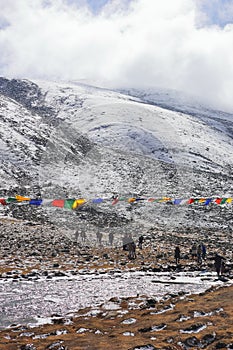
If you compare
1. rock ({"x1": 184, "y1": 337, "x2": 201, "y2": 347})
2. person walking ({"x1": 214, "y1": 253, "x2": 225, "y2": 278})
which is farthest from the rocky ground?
person walking ({"x1": 214, "y1": 253, "x2": 225, "y2": 278})

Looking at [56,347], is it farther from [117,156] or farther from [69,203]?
[117,156]

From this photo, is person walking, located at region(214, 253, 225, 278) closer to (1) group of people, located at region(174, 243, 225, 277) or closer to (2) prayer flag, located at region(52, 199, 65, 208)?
(1) group of people, located at region(174, 243, 225, 277)

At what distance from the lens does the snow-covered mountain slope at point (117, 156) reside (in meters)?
69.9

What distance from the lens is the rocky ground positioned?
10.1 m

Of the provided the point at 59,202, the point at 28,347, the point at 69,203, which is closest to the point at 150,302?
the point at 28,347

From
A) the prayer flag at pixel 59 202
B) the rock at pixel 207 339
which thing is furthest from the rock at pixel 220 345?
the prayer flag at pixel 59 202

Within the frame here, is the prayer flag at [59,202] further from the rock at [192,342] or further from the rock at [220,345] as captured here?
the rock at [220,345]

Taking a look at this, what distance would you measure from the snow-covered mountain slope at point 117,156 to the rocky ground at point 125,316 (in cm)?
2805

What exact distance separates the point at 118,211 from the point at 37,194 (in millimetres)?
12282

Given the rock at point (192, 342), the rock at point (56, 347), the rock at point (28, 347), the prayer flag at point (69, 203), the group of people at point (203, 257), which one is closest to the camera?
the rock at point (192, 342)

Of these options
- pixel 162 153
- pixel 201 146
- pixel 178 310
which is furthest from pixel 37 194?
pixel 201 146

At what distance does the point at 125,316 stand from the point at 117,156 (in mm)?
87246

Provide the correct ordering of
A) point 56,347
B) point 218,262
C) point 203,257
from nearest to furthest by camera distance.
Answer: point 56,347 < point 218,262 < point 203,257

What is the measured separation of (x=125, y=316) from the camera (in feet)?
43.5
